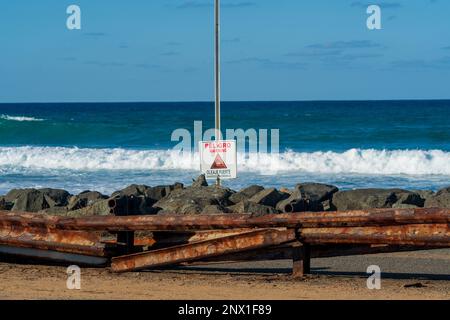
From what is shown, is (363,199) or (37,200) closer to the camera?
(363,199)

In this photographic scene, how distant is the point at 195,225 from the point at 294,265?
3.60 ft

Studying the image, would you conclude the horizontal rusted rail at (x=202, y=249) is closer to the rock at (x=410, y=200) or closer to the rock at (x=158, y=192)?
the rock at (x=410, y=200)

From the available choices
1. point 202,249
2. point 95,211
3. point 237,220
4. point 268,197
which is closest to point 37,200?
point 95,211

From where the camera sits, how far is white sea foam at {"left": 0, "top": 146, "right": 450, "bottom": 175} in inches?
1294

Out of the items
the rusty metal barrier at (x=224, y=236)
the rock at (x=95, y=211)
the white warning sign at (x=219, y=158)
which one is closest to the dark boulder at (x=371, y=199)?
the white warning sign at (x=219, y=158)

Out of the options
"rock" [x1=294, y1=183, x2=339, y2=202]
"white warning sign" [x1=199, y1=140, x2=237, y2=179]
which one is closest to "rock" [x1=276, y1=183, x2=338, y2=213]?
"rock" [x1=294, y1=183, x2=339, y2=202]

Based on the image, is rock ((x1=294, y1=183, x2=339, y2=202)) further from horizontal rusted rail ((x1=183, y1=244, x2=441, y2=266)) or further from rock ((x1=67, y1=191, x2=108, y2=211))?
horizontal rusted rail ((x1=183, y1=244, x2=441, y2=266))

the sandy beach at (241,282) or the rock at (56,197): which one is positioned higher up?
the rock at (56,197)

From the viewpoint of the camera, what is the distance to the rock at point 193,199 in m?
16.6

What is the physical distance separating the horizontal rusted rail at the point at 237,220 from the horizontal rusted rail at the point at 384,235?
0.29ft

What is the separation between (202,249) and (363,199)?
933 cm

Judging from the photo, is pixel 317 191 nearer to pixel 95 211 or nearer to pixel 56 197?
pixel 56 197

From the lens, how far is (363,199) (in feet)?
59.8
